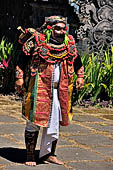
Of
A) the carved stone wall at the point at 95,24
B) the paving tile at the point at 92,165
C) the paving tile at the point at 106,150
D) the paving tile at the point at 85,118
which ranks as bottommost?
the paving tile at the point at 92,165

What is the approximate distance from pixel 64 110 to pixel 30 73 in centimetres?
52

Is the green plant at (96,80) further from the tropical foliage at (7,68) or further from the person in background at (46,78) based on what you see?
the person in background at (46,78)

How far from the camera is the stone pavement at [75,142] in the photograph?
15.6ft

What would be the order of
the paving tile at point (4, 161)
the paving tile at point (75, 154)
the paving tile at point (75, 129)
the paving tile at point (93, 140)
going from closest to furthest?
the paving tile at point (4, 161) → the paving tile at point (75, 154) → the paving tile at point (93, 140) → the paving tile at point (75, 129)

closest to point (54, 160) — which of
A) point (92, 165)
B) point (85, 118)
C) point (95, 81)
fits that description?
point (92, 165)

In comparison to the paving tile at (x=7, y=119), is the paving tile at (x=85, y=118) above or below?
below

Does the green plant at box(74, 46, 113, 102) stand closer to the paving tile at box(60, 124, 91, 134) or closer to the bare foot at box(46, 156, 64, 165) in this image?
the paving tile at box(60, 124, 91, 134)

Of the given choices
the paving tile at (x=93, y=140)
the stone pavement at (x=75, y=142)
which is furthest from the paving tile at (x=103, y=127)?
the paving tile at (x=93, y=140)

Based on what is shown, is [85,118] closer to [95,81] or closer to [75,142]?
[95,81]

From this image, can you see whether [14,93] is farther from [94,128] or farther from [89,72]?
Result: [94,128]

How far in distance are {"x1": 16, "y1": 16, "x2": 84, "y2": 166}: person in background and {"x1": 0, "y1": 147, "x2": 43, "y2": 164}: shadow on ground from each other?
8.6 inches

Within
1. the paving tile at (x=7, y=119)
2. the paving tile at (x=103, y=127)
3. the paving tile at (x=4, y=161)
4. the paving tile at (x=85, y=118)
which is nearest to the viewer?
the paving tile at (x=4, y=161)

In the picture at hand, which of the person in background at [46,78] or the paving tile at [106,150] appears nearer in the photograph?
the person in background at [46,78]

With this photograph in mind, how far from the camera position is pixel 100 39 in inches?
453
